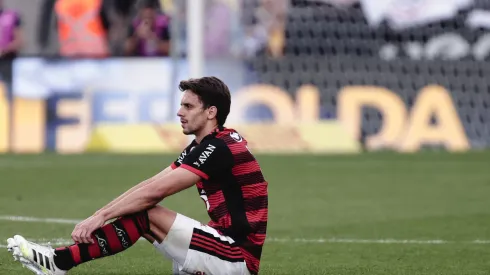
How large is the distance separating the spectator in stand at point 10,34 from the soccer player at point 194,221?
649 inches

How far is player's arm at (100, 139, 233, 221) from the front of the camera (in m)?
6.35

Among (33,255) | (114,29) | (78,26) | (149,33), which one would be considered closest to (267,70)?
(149,33)

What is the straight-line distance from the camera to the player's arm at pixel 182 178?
635 centimetres

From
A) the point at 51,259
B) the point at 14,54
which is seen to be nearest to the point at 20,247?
the point at 51,259

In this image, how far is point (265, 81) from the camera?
2325 centimetres

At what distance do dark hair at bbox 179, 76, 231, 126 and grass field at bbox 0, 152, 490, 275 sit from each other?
1650 mm

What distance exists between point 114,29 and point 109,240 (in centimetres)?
1709

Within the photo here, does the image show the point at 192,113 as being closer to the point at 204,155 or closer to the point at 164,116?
the point at 204,155

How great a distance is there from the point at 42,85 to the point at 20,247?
53.3ft

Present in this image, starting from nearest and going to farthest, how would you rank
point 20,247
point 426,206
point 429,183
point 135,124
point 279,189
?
1. point 20,247
2. point 426,206
3. point 279,189
4. point 429,183
5. point 135,124

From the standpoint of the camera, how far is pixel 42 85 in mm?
22234

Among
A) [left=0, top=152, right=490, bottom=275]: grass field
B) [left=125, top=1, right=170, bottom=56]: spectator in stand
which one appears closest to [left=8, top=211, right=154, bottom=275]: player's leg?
[left=0, top=152, right=490, bottom=275]: grass field

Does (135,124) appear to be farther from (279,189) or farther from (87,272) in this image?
(87,272)

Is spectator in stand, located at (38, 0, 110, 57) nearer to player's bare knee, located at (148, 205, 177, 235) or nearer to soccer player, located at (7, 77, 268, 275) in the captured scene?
soccer player, located at (7, 77, 268, 275)
